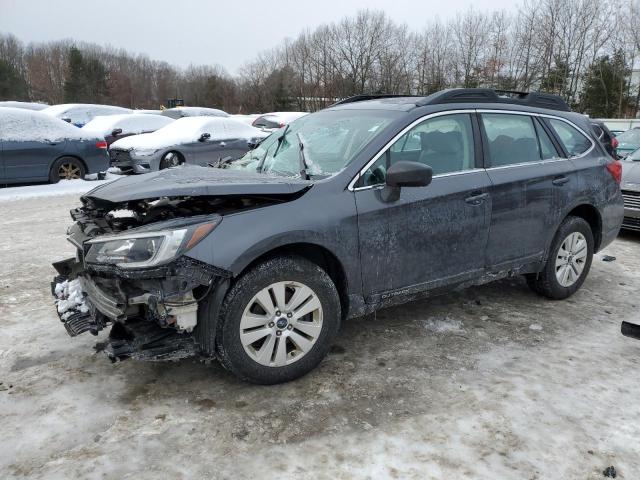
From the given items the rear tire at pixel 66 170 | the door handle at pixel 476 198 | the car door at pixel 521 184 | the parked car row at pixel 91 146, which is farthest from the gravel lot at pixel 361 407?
the rear tire at pixel 66 170

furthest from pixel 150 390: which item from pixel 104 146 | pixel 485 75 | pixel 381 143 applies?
pixel 485 75

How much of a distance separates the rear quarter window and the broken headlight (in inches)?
132

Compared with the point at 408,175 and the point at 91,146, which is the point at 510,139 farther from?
the point at 91,146

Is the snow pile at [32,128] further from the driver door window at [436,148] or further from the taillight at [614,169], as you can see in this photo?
the taillight at [614,169]

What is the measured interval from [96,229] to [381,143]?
191 centimetres

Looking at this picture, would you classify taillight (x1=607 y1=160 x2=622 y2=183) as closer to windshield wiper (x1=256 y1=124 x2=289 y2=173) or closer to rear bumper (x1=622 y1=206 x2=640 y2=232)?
rear bumper (x1=622 y1=206 x2=640 y2=232)

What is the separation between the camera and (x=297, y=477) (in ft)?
7.95

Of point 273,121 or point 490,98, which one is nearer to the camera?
point 490,98

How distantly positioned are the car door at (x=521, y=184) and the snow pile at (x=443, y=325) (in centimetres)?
53

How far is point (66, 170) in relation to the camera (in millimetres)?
11055

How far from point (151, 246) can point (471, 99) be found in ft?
8.87

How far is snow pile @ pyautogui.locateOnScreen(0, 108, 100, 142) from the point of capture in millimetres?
10320

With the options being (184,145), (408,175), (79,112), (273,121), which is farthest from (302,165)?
(79,112)

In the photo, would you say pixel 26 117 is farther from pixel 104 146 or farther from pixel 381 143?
pixel 381 143
